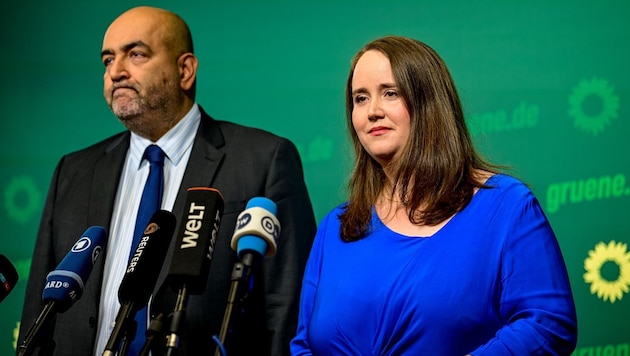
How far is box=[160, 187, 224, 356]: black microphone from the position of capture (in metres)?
1.96

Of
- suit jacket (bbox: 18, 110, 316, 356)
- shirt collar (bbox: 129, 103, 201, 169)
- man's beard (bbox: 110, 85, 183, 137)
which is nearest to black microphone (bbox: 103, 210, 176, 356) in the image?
suit jacket (bbox: 18, 110, 316, 356)

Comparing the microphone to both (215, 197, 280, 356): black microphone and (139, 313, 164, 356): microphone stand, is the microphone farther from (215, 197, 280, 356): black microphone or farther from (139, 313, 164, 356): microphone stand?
(215, 197, 280, 356): black microphone

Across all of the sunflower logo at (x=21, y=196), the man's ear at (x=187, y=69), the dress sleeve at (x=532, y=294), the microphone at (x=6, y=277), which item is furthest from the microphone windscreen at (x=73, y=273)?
the sunflower logo at (x=21, y=196)

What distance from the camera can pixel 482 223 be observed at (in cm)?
230

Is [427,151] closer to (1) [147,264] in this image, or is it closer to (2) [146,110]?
(1) [147,264]

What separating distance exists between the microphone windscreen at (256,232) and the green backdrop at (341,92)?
3.15ft

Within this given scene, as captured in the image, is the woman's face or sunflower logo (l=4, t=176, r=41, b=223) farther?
sunflower logo (l=4, t=176, r=41, b=223)

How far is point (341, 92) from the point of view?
13.3 ft

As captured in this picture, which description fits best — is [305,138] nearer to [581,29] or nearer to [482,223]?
[581,29]

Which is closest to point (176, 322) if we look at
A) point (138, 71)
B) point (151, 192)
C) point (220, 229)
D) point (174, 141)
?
point (220, 229)

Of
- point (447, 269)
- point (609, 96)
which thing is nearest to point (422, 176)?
point (447, 269)

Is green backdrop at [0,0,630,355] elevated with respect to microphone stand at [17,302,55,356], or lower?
elevated

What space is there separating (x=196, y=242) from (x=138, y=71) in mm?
1818

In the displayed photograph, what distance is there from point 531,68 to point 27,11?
8.63ft
